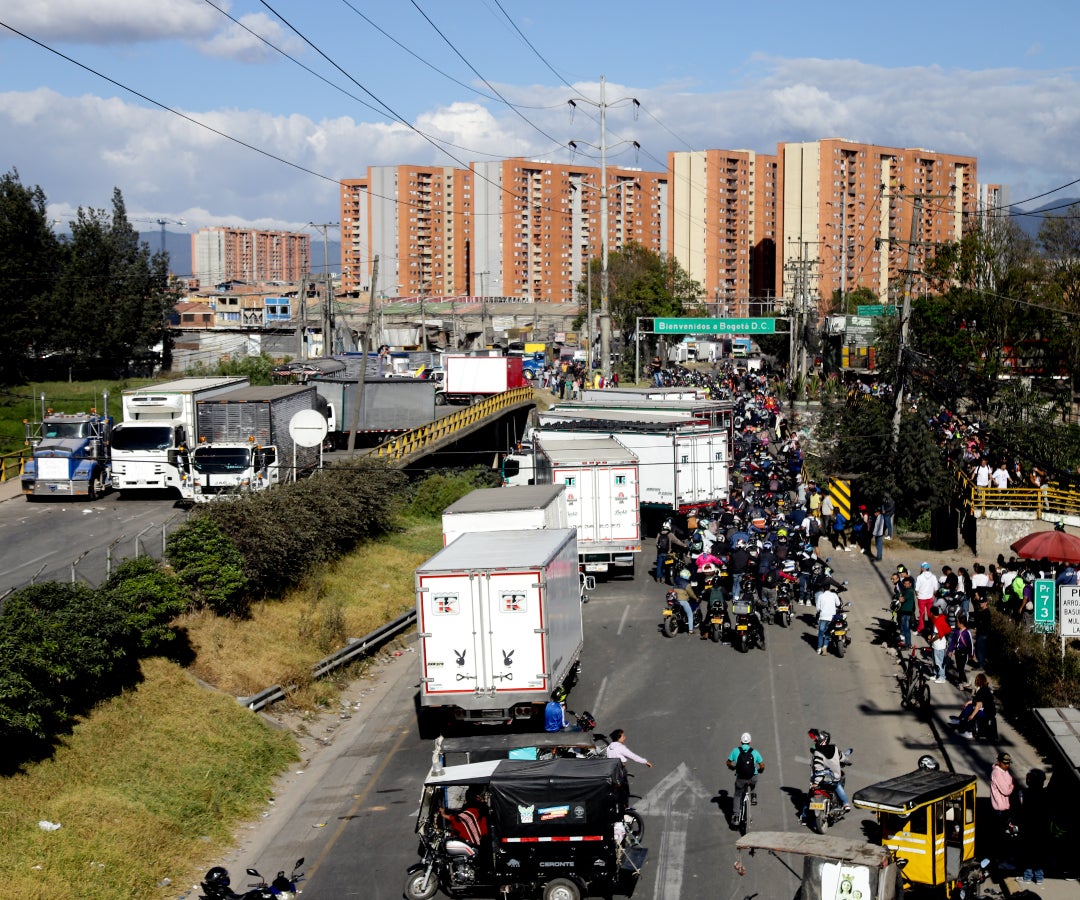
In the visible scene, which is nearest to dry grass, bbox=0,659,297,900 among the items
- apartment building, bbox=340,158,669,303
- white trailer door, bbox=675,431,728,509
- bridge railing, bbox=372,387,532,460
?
white trailer door, bbox=675,431,728,509

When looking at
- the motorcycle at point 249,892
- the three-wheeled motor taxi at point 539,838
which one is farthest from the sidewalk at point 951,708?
the motorcycle at point 249,892

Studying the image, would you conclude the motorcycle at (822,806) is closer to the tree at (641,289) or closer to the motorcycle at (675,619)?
the motorcycle at (675,619)

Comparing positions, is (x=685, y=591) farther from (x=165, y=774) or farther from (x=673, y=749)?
(x=165, y=774)

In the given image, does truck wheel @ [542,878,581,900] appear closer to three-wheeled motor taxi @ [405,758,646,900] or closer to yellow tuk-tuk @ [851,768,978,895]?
three-wheeled motor taxi @ [405,758,646,900]

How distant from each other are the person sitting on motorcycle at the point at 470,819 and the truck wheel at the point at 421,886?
536mm

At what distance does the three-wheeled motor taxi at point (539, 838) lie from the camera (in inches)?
467

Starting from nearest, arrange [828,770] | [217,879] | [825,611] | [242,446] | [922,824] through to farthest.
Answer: [217,879] → [922,824] → [828,770] → [825,611] → [242,446]

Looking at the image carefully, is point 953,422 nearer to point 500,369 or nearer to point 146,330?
point 500,369

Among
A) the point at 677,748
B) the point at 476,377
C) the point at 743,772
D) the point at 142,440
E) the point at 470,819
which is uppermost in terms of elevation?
the point at 476,377

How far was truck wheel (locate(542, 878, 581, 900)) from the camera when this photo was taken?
472 inches

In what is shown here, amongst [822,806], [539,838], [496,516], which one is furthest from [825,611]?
[539,838]

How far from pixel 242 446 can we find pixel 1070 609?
2244 cm

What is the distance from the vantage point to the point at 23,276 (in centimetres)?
6325

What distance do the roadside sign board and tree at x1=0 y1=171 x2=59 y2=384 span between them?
5403cm
